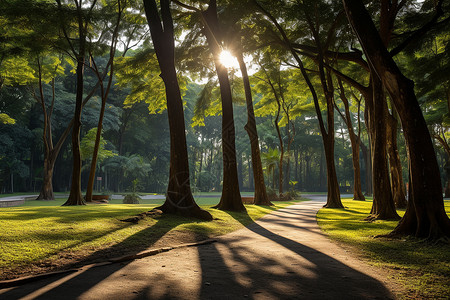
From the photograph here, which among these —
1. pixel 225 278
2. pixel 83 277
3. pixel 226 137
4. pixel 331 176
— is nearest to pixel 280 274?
pixel 225 278

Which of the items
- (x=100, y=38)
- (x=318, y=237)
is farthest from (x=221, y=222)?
(x=100, y=38)

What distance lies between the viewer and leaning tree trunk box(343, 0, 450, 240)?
6191 millimetres

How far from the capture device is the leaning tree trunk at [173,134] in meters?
9.91

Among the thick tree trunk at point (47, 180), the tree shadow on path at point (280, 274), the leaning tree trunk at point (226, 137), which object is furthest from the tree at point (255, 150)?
Answer: the thick tree trunk at point (47, 180)

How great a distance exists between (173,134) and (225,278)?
670 centimetres

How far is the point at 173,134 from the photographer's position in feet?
33.6

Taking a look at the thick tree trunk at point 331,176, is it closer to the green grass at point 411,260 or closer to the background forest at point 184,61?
the background forest at point 184,61

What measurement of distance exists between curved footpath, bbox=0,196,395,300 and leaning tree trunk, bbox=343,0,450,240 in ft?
5.96

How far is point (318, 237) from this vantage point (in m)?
7.50

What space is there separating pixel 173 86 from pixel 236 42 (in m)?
7.59

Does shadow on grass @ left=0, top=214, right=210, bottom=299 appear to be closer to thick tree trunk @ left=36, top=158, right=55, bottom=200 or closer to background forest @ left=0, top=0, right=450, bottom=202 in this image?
background forest @ left=0, top=0, right=450, bottom=202

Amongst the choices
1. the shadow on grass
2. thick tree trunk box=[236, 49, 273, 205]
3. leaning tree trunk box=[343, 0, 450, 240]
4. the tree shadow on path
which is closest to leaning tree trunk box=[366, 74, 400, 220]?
leaning tree trunk box=[343, 0, 450, 240]

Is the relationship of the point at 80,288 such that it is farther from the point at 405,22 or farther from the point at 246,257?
the point at 405,22

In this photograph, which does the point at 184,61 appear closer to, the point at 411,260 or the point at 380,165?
the point at 380,165
